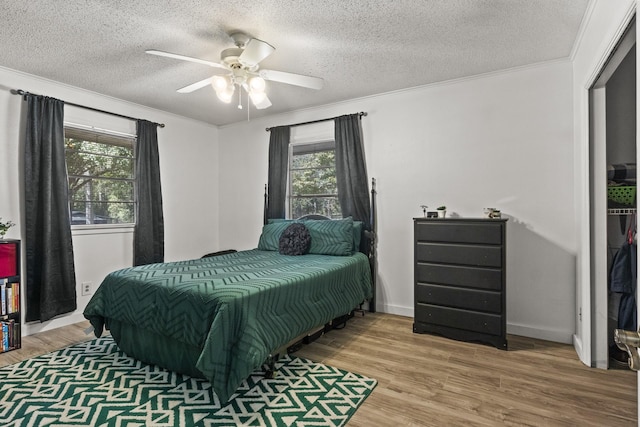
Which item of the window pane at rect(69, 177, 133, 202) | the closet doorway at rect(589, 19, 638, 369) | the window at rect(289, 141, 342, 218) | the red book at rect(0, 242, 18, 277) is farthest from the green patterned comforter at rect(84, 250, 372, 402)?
the closet doorway at rect(589, 19, 638, 369)

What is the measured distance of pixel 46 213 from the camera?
3.25 metres

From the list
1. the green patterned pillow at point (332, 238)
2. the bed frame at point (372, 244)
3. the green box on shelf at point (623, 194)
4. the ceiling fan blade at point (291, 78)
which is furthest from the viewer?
the bed frame at point (372, 244)

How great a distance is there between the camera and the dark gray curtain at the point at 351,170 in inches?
154

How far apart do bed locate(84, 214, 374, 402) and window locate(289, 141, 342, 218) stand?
1221 millimetres

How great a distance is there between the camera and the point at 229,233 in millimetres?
5191

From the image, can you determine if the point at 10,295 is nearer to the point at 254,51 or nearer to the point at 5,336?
the point at 5,336

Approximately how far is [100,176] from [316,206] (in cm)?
262

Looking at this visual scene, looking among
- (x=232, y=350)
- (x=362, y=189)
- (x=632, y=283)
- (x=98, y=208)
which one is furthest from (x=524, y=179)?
(x=98, y=208)

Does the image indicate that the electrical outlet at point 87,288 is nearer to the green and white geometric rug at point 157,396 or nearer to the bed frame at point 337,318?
the green and white geometric rug at point 157,396

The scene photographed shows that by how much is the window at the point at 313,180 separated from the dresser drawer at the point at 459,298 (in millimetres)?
1494

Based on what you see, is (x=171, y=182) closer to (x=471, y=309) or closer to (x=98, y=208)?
(x=98, y=208)

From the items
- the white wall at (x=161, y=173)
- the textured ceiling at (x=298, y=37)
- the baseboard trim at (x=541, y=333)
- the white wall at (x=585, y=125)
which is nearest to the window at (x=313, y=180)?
the textured ceiling at (x=298, y=37)

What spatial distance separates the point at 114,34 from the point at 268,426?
2.91m

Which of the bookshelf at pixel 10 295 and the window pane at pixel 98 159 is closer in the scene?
the bookshelf at pixel 10 295
